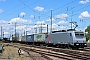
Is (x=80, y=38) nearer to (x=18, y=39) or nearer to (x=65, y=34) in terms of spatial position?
(x=65, y=34)

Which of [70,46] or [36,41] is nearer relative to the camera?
[70,46]

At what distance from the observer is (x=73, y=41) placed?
34156mm

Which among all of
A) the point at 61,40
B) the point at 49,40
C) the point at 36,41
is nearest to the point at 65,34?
the point at 61,40

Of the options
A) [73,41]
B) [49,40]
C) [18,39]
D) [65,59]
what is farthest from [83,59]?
[18,39]

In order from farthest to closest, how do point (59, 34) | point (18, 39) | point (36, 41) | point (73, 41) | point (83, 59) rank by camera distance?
point (18, 39)
point (36, 41)
point (59, 34)
point (73, 41)
point (83, 59)

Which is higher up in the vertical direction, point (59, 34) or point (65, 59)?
point (59, 34)

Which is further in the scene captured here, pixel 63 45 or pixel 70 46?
pixel 63 45

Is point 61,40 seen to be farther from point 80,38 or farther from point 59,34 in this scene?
point 80,38

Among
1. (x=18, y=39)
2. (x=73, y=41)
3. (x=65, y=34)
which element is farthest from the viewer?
(x=18, y=39)

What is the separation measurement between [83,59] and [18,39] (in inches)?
2981

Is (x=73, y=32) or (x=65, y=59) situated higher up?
(x=73, y=32)

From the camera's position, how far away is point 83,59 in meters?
20.3

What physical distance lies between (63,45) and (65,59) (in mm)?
18080

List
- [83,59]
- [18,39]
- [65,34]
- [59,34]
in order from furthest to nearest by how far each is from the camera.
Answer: [18,39] < [59,34] < [65,34] < [83,59]
